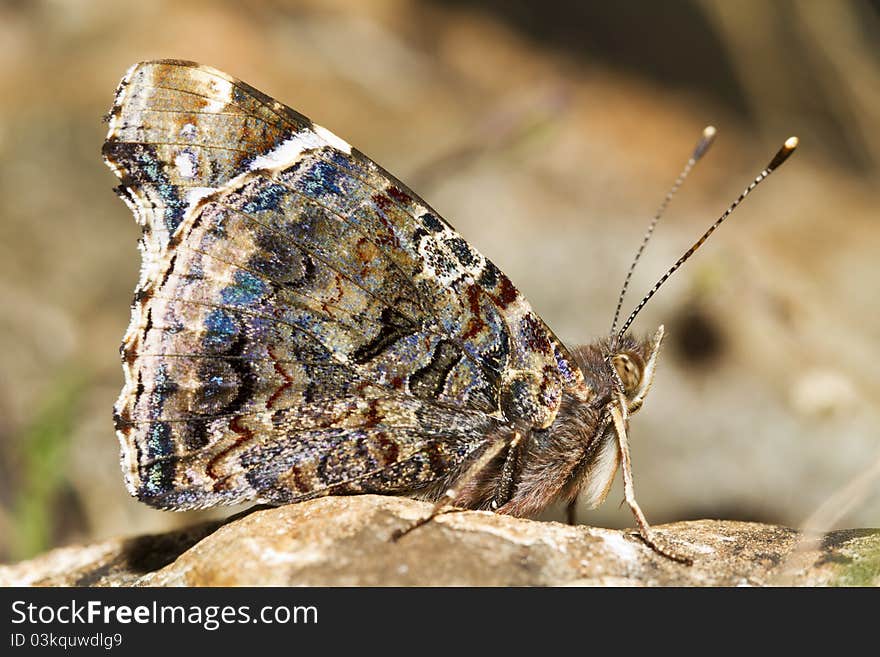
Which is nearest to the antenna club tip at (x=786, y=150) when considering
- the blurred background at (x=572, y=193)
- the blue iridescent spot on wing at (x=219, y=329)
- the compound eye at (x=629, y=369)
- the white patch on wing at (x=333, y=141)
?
the compound eye at (x=629, y=369)

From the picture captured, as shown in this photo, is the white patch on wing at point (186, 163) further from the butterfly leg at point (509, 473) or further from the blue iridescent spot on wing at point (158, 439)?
the butterfly leg at point (509, 473)

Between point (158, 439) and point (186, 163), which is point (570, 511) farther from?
point (186, 163)

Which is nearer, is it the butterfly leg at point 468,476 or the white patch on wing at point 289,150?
the butterfly leg at point 468,476

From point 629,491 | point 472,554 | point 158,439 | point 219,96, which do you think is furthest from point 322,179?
point 629,491

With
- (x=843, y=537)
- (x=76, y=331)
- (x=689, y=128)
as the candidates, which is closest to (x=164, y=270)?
(x=843, y=537)

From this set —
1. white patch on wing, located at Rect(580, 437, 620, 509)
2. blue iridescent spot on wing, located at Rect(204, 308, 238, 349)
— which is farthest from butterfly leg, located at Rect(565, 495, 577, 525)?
blue iridescent spot on wing, located at Rect(204, 308, 238, 349)

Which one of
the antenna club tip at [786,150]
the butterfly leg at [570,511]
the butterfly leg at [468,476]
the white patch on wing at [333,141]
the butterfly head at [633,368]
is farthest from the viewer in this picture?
the butterfly leg at [570,511]
